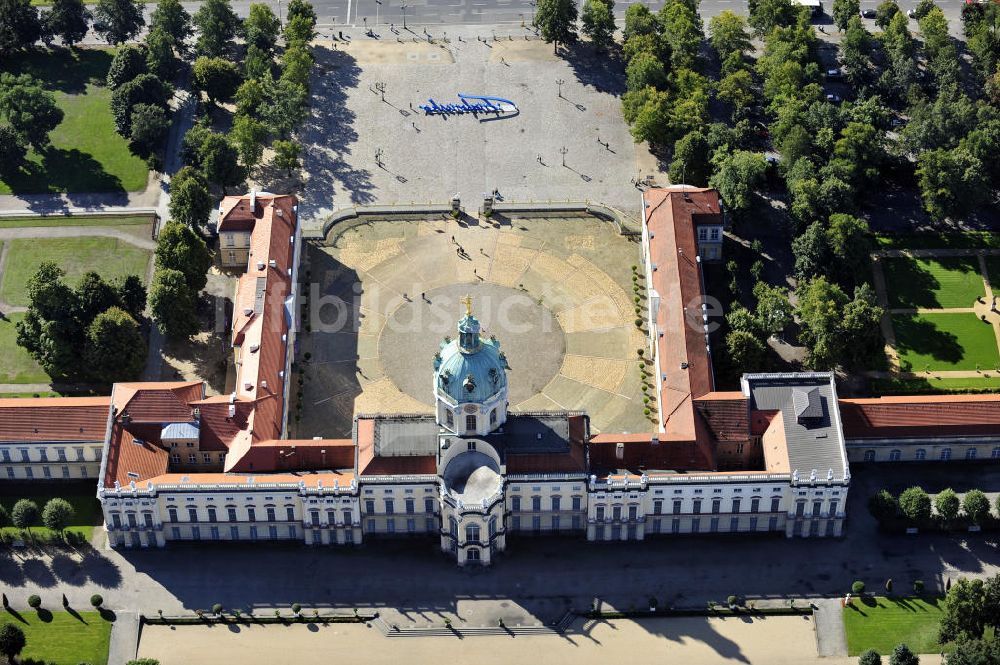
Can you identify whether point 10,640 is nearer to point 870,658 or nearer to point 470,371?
point 470,371

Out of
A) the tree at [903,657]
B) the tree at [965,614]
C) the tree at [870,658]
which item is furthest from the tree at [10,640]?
the tree at [965,614]

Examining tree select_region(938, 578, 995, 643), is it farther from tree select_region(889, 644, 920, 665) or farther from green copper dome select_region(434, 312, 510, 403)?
green copper dome select_region(434, 312, 510, 403)

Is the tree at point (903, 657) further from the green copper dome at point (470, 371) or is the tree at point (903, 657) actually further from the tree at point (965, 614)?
the green copper dome at point (470, 371)

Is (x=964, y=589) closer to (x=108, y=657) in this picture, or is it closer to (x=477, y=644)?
(x=477, y=644)

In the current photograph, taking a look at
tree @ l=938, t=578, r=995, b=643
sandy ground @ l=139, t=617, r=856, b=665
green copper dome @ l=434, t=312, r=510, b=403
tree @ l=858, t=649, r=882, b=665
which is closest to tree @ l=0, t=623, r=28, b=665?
sandy ground @ l=139, t=617, r=856, b=665

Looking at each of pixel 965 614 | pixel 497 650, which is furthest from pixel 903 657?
pixel 497 650
